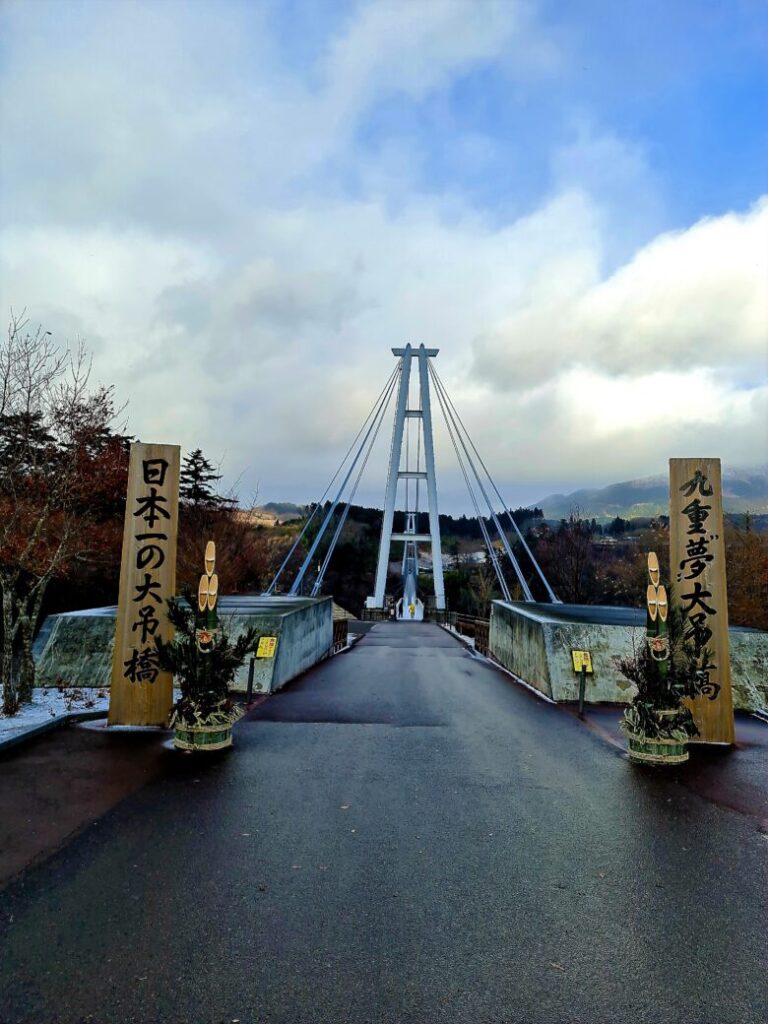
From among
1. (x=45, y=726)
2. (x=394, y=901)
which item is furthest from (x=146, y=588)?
(x=394, y=901)

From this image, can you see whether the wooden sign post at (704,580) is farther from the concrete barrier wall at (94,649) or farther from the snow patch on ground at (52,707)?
the snow patch on ground at (52,707)

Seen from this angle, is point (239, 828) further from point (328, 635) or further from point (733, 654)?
point (328, 635)

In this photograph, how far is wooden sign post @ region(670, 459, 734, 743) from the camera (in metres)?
6.89

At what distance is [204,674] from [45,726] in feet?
7.02

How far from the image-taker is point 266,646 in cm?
898

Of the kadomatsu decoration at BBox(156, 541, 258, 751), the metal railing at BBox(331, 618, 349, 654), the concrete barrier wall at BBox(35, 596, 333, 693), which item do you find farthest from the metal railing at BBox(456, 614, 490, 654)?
the kadomatsu decoration at BBox(156, 541, 258, 751)

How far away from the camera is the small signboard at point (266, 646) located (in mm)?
8885

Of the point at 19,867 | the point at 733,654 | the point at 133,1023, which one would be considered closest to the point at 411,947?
the point at 133,1023

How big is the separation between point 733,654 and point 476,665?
586cm

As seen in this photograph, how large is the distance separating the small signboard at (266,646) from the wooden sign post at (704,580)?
5.52 meters

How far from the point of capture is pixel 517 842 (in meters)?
4.13

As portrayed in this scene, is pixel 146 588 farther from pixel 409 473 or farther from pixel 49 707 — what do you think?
pixel 409 473

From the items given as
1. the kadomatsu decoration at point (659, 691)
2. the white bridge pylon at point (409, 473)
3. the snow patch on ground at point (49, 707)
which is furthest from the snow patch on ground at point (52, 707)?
the white bridge pylon at point (409, 473)

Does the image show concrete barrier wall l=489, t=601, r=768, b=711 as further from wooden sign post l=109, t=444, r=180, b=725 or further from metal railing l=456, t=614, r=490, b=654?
metal railing l=456, t=614, r=490, b=654
